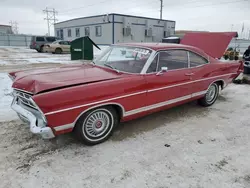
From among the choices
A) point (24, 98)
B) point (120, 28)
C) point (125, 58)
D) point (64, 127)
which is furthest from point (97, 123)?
point (120, 28)

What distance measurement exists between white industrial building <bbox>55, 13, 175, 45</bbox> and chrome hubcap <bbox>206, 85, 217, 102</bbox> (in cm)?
2445

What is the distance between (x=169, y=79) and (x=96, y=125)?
1.64 meters

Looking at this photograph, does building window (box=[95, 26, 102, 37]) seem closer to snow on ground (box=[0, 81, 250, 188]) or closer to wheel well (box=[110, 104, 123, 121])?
snow on ground (box=[0, 81, 250, 188])

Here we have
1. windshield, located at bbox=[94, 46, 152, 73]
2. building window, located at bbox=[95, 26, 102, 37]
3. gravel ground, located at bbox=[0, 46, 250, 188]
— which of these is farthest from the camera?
building window, located at bbox=[95, 26, 102, 37]

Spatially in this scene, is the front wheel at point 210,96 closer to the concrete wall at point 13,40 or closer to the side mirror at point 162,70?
the side mirror at point 162,70

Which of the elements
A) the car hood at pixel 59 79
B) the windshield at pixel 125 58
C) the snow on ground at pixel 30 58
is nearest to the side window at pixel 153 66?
the windshield at pixel 125 58

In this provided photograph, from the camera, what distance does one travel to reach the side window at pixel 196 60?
4344 mm

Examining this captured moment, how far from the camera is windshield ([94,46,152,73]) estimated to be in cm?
369

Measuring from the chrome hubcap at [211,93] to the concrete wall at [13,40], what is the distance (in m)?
35.0

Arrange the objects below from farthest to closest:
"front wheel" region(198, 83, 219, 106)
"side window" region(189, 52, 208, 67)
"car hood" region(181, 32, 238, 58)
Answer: "car hood" region(181, 32, 238, 58) → "front wheel" region(198, 83, 219, 106) → "side window" region(189, 52, 208, 67)

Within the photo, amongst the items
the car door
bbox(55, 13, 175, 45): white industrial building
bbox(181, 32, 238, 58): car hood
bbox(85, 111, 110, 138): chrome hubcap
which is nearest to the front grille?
bbox(85, 111, 110, 138): chrome hubcap

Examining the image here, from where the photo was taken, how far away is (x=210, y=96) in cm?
505

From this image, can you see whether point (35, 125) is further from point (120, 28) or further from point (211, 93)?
point (120, 28)

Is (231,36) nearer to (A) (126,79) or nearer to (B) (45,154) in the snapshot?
(A) (126,79)
